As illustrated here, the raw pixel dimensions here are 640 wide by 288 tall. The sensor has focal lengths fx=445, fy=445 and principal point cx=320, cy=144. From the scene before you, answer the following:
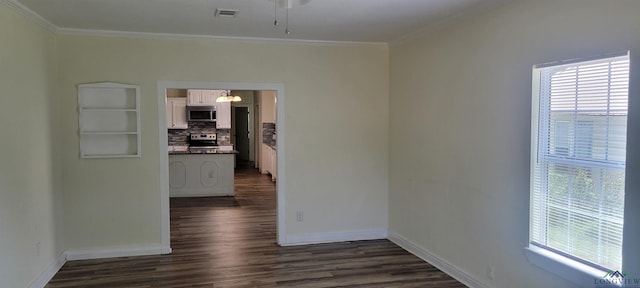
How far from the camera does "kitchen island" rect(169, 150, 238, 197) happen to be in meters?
8.22

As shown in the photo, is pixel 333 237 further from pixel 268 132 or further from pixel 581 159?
pixel 268 132

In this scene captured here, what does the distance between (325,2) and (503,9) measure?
4.51ft

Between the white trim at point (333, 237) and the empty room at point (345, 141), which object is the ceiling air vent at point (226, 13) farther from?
the white trim at point (333, 237)

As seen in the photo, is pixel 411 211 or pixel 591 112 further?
pixel 411 211

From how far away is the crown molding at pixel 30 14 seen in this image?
336cm

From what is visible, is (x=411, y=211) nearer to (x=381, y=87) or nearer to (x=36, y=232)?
(x=381, y=87)

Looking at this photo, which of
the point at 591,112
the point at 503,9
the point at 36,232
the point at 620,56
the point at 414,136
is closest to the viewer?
the point at 620,56

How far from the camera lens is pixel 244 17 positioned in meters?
3.96

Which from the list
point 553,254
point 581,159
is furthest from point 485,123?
point 553,254

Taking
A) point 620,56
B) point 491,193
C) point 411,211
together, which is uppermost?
point 620,56

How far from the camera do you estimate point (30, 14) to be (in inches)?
147

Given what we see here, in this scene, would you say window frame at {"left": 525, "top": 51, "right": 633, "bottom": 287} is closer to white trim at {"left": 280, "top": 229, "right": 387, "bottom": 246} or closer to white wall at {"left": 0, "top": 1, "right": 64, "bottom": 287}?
white trim at {"left": 280, "top": 229, "right": 387, "bottom": 246}

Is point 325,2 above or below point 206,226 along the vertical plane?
above

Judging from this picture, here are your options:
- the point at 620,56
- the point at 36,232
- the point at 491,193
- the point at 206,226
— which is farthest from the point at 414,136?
the point at 36,232
